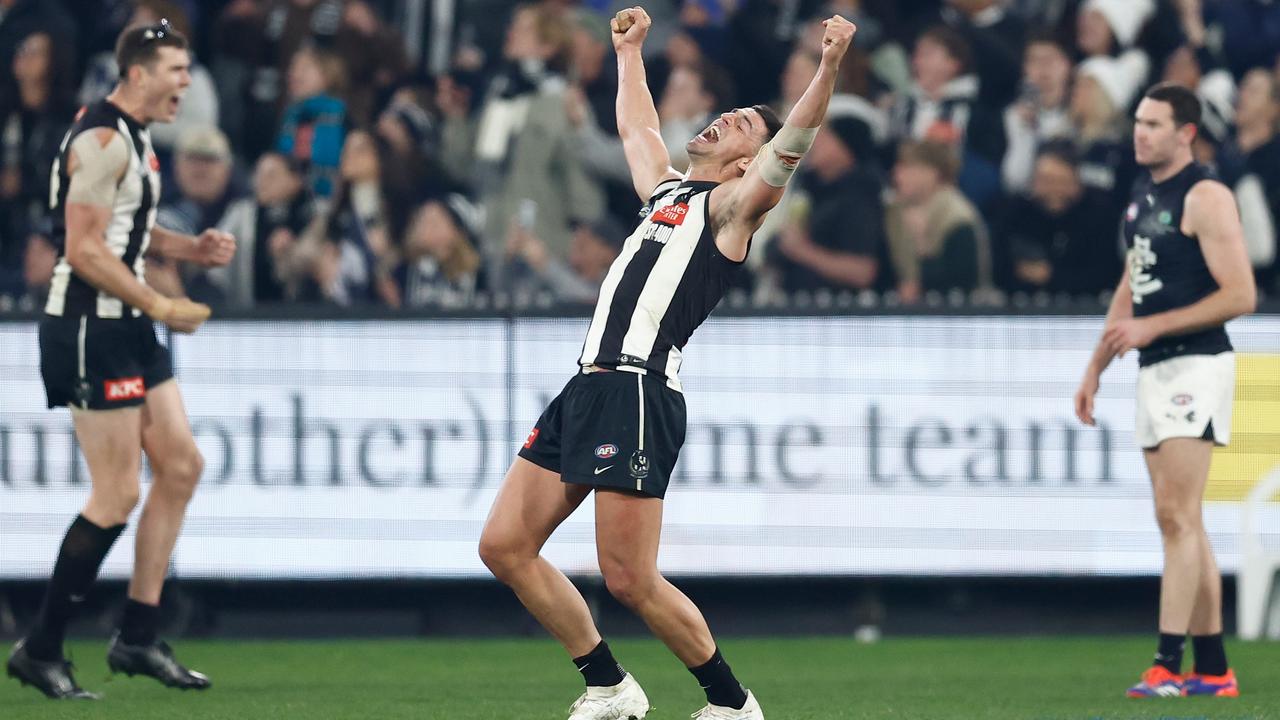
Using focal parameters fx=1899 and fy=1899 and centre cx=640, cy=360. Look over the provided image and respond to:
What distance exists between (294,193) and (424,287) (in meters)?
1.10

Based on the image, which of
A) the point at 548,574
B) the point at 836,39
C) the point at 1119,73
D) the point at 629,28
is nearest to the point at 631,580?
the point at 548,574

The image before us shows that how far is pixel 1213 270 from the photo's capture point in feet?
25.2

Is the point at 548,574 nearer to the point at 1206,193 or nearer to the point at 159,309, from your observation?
the point at 159,309

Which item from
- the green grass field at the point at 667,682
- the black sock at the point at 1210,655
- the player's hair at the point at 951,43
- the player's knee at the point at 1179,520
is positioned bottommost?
the green grass field at the point at 667,682

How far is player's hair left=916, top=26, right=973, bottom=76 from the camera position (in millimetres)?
11984

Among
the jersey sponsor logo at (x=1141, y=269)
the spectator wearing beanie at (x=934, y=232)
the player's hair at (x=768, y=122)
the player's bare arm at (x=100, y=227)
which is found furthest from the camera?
the spectator wearing beanie at (x=934, y=232)

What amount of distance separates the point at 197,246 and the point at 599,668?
281 cm

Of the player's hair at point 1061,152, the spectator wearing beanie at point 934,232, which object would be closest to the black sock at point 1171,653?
the spectator wearing beanie at point 934,232

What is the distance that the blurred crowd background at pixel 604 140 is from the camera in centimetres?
1112

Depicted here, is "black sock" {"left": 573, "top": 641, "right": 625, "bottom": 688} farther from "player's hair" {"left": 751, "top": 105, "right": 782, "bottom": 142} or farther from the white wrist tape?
"player's hair" {"left": 751, "top": 105, "right": 782, "bottom": 142}

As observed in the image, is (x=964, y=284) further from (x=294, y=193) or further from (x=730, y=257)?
(x=730, y=257)

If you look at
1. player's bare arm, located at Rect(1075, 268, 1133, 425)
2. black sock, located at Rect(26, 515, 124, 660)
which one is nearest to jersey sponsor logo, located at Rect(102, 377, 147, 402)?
black sock, located at Rect(26, 515, 124, 660)

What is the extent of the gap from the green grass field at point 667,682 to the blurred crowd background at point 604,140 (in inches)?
73.7

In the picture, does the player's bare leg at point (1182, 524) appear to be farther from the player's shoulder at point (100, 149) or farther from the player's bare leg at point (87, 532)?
the player's shoulder at point (100, 149)
